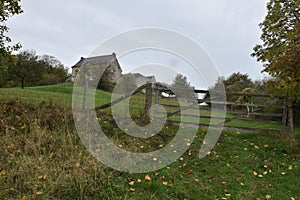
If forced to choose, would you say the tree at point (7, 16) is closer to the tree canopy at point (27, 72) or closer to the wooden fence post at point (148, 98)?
the wooden fence post at point (148, 98)

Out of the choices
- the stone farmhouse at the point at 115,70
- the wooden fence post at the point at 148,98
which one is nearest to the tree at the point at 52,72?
the stone farmhouse at the point at 115,70

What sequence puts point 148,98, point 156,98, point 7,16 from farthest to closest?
point 156,98 → point 148,98 → point 7,16

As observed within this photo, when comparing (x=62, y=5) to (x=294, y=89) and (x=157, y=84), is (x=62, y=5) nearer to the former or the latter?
(x=157, y=84)

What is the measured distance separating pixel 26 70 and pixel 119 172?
1128 inches

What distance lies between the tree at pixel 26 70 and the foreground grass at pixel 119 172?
2486 centimetres

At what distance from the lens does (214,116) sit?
7.76 metres

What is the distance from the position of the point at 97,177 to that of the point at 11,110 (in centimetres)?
343

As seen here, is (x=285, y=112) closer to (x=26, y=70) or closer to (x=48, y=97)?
(x=48, y=97)

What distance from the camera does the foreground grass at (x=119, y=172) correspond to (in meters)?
2.79

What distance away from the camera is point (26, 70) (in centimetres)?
2691

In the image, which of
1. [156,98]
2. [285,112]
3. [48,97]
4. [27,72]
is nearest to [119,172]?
[156,98]

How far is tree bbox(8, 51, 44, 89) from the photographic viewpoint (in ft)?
86.6

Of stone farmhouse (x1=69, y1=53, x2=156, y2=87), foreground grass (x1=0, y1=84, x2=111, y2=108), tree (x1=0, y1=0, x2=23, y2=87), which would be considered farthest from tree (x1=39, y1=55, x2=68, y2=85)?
tree (x1=0, y1=0, x2=23, y2=87)

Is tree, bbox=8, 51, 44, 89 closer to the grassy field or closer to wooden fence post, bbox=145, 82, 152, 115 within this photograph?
the grassy field
